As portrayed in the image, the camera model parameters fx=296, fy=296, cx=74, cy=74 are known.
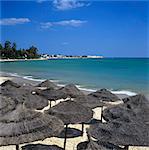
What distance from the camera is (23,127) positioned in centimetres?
648

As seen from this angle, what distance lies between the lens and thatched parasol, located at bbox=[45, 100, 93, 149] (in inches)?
328

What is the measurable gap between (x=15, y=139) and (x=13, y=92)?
17.3 ft

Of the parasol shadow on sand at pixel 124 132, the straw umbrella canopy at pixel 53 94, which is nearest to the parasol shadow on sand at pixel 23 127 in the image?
the parasol shadow on sand at pixel 124 132

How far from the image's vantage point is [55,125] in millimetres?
7039

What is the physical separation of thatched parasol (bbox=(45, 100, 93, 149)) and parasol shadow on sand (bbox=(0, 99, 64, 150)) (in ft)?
4.51

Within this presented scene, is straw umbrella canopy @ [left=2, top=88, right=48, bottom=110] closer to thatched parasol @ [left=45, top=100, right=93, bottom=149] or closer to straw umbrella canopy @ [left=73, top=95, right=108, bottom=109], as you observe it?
straw umbrella canopy @ [left=73, top=95, right=108, bottom=109]

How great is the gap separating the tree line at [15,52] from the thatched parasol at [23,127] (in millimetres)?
69407

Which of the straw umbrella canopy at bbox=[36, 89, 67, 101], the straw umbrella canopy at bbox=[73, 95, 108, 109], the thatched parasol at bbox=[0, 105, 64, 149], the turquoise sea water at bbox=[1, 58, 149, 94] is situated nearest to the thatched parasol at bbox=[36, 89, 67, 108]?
the straw umbrella canopy at bbox=[36, 89, 67, 101]

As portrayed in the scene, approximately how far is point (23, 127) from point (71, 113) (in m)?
2.20

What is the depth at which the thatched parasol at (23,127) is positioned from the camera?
20.8ft

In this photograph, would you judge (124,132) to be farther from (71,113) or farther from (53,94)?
(53,94)

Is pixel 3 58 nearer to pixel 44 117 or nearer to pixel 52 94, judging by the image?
pixel 52 94

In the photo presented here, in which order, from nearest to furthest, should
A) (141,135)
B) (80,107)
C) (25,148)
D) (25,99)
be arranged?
(141,135)
(25,148)
(80,107)
(25,99)

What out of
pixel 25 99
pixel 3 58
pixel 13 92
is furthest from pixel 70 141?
pixel 3 58
